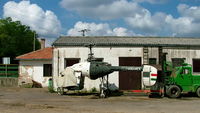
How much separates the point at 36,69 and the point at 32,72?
0.57m

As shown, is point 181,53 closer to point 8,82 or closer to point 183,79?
point 183,79

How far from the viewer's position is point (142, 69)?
63.2 ft

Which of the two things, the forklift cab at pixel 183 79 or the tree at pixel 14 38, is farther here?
the tree at pixel 14 38

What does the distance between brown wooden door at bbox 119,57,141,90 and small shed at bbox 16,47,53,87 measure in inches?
362

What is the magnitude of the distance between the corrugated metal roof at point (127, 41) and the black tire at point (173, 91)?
582 cm

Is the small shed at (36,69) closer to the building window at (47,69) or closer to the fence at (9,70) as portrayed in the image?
the building window at (47,69)

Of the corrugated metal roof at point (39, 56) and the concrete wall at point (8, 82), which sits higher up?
the corrugated metal roof at point (39, 56)

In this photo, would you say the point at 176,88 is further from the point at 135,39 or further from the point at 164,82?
the point at 135,39

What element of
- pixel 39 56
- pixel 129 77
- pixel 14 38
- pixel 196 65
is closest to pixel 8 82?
pixel 39 56

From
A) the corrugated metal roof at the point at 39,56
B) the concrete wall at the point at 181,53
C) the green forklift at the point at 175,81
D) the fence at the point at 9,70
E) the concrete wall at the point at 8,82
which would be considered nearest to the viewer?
the green forklift at the point at 175,81

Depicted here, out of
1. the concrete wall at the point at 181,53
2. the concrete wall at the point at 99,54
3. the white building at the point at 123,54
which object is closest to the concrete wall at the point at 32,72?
the concrete wall at the point at 99,54

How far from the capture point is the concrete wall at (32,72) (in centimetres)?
2945

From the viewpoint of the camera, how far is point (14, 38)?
57500mm

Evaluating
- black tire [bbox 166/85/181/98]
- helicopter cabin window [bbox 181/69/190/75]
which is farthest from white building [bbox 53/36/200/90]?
black tire [bbox 166/85/181/98]
